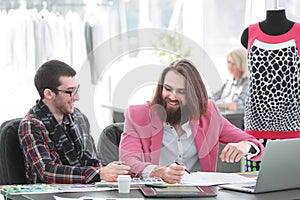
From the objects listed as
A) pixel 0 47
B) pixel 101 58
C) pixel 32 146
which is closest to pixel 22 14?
pixel 0 47

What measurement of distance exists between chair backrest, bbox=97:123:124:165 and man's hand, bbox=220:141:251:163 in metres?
0.59

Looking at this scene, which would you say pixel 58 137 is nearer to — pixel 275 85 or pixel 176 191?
pixel 176 191

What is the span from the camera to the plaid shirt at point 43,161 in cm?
313

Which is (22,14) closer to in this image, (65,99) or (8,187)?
(65,99)

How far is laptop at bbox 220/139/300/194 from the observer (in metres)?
2.71

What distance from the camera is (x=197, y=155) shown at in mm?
3410

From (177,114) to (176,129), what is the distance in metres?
0.08

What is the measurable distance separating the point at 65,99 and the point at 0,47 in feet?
8.17

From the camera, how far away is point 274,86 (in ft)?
Answer: 11.7

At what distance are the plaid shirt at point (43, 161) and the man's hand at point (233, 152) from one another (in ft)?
1.78

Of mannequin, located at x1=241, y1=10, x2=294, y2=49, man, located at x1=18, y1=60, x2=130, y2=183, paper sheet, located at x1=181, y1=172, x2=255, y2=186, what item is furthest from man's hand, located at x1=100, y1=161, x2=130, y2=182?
mannequin, located at x1=241, y1=10, x2=294, y2=49

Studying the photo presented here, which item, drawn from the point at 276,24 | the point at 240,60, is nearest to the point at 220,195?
the point at 276,24

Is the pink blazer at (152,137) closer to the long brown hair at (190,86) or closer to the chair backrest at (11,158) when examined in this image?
the long brown hair at (190,86)

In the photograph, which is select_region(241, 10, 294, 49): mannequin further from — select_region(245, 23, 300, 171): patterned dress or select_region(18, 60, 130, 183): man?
select_region(18, 60, 130, 183): man
